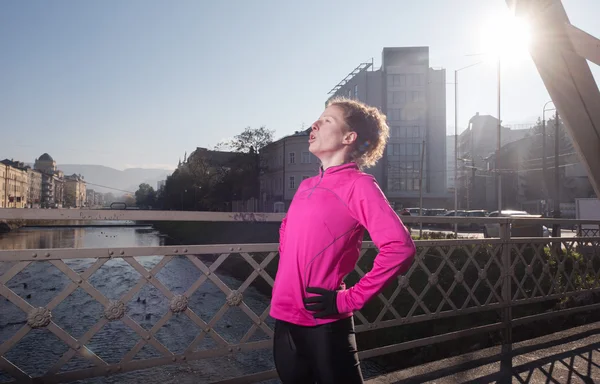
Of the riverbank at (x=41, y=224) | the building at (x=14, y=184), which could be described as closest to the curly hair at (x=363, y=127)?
the riverbank at (x=41, y=224)

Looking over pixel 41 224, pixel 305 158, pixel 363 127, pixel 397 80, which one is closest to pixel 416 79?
pixel 397 80

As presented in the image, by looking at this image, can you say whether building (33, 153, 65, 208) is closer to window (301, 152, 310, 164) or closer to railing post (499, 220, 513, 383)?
window (301, 152, 310, 164)

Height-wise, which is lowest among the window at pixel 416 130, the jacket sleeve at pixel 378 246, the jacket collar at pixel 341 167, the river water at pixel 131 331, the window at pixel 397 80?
the river water at pixel 131 331

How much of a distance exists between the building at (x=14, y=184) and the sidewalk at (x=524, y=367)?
324 feet

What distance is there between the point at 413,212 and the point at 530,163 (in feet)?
94.4

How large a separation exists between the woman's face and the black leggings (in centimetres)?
72

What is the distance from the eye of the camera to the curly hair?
1.88 m

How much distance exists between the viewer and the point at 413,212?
45.2m

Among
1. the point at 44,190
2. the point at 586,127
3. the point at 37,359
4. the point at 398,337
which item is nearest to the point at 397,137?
the point at 398,337

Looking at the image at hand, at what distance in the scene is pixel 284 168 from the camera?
54.7 metres

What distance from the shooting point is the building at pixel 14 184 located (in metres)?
87.2

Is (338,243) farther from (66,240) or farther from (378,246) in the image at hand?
(66,240)

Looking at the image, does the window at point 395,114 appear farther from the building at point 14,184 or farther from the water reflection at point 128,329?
the building at point 14,184

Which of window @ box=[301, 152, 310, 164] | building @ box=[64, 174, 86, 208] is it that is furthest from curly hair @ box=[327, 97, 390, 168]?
building @ box=[64, 174, 86, 208]
